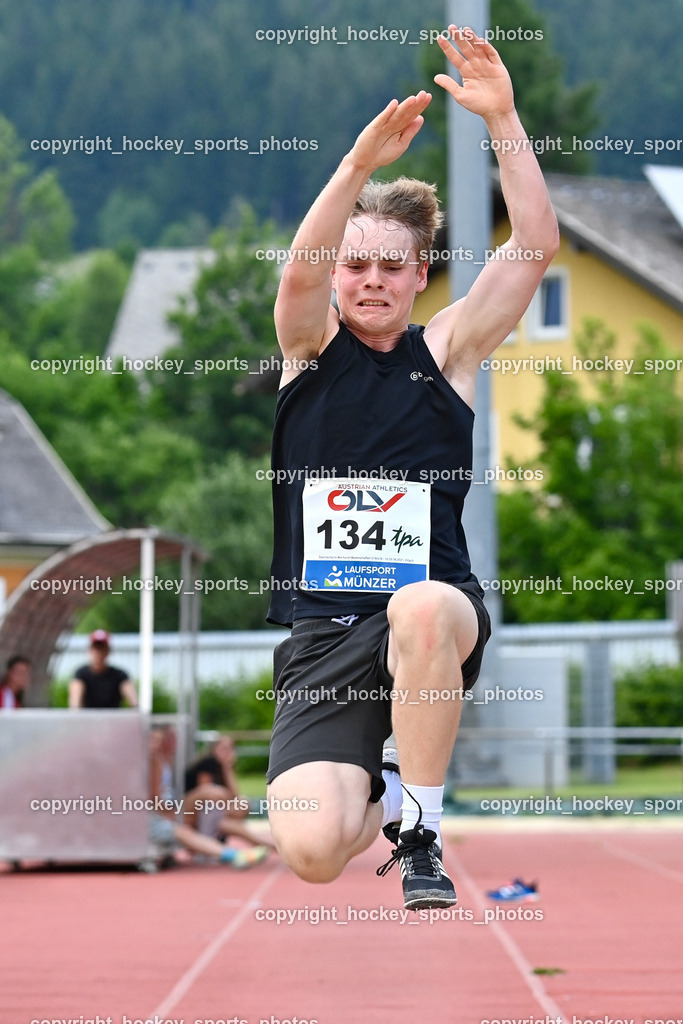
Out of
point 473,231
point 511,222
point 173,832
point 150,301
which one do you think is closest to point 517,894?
point 173,832

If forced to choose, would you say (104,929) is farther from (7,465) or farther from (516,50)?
(516,50)

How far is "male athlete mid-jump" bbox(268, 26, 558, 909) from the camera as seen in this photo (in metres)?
4.84

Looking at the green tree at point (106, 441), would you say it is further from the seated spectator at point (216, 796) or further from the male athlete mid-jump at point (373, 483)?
the male athlete mid-jump at point (373, 483)

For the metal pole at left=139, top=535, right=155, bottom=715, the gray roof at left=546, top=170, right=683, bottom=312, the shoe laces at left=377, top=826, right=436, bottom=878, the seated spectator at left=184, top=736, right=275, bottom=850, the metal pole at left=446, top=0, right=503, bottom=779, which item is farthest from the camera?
the gray roof at left=546, top=170, right=683, bottom=312

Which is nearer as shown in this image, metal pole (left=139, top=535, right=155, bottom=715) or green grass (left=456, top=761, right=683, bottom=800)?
metal pole (left=139, top=535, right=155, bottom=715)

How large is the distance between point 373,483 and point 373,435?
153mm

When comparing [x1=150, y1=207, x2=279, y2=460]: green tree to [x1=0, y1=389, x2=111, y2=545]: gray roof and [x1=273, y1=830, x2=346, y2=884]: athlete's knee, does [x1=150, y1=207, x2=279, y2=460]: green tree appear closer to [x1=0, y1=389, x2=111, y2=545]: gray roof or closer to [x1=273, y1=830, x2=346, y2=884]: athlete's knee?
[x1=0, y1=389, x2=111, y2=545]: gray roof

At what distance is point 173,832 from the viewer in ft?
47.1

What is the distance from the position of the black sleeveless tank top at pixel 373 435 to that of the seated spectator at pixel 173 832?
921 centimetres

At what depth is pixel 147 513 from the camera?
2297 inches

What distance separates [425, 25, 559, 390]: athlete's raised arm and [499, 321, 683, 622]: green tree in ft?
80.9

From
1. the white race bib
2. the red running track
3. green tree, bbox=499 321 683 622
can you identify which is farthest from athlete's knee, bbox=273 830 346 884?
green tree, bbox=499 321 683 622

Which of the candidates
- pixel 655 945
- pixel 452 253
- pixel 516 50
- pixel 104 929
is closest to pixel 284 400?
pixel 655 945

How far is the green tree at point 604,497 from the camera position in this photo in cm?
3039
